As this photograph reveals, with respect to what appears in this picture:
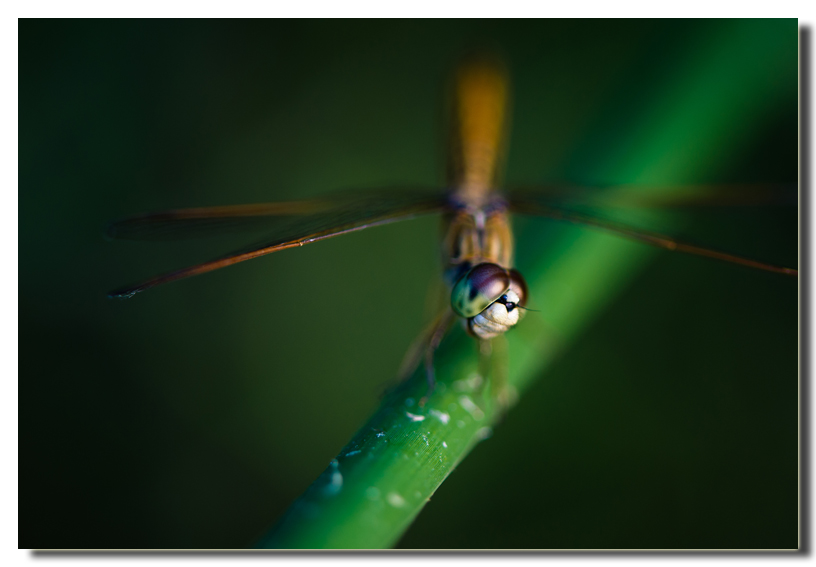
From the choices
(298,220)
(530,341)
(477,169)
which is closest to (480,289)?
(530,341)

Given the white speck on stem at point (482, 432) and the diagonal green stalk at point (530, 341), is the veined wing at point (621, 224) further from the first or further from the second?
the white speck on stem at point (482, 432)

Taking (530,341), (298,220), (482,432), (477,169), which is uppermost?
(477,169)

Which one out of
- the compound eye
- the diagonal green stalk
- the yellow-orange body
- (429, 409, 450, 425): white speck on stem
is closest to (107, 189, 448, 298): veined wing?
the yellow-orange body

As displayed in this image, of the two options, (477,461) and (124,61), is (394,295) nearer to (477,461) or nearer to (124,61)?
(477,461)

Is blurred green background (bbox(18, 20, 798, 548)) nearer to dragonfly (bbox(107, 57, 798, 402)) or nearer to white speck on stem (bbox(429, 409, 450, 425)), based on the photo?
dragonfly (bbox(107, 57, 798, 402))

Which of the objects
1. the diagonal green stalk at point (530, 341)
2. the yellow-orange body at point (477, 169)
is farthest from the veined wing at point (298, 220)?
the diagonal green stalk at point (530, 341)

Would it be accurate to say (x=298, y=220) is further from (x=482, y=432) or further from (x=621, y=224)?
(x=621, y=224)
